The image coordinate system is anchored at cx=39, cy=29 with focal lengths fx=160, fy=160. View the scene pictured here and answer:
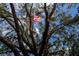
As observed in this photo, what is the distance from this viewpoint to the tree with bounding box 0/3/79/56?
4.37 ft

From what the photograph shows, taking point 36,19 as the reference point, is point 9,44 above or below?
below

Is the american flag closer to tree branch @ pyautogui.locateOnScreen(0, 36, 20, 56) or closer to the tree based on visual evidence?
the tree

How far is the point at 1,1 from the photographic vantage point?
1.37 meters

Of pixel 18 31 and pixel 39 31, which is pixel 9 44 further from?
pixel 39 31

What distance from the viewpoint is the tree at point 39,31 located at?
4.37ft

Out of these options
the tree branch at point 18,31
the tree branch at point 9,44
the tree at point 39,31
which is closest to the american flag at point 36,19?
the tree at point 39,31

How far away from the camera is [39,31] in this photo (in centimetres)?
134

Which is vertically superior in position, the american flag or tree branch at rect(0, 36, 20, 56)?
the american flag

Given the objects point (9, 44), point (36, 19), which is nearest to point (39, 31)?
point (36, 19)

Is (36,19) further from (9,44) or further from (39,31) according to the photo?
(9,44)

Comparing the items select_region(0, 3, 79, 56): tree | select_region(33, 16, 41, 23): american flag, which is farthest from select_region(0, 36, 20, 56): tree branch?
select_region(33, 16, 41, 23): american flag

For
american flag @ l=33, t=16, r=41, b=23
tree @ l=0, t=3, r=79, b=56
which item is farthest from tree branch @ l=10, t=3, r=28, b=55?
american flag @ l=33, t=16, r=41, b=23

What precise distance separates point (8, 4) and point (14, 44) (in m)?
Answer: 0.35

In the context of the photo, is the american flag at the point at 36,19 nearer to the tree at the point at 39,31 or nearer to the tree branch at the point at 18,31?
the tree at the point at 39,31
